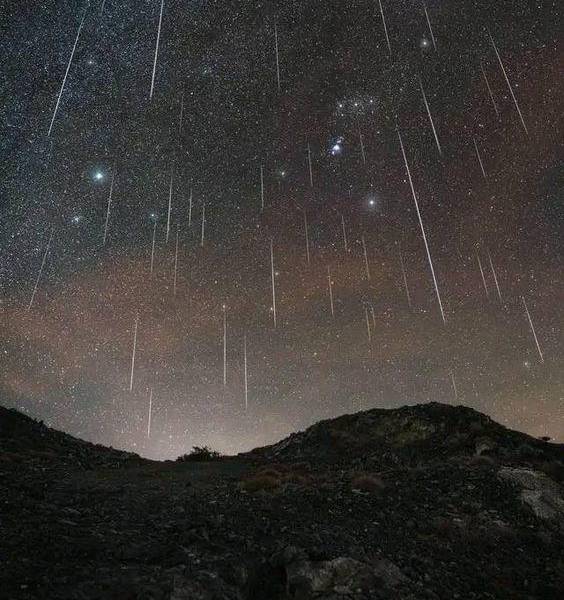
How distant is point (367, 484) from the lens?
47.2 ft

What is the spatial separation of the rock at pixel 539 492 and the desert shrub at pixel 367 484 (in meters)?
4.47

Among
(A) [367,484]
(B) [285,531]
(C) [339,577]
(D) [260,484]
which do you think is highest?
(D) [260,484]

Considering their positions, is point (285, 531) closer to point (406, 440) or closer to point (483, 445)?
point (483, 445)

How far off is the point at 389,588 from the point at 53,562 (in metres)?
6.25

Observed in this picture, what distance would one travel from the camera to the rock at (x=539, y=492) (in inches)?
529

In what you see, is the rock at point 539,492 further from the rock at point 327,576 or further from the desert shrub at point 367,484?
the rock at point 327,576

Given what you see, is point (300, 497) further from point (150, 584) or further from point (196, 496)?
point (150, 584)

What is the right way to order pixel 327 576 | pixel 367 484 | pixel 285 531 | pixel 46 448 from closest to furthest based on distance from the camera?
pixel 327 576 < pixel 285 531 < pixel 367 484 < pixel 46 448

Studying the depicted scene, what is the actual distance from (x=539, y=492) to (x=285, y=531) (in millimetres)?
9256

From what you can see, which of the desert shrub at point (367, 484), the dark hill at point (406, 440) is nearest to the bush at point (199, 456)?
the dark hill at point (406, 440)

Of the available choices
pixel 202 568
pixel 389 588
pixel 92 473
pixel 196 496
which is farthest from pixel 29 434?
pixel 389 588

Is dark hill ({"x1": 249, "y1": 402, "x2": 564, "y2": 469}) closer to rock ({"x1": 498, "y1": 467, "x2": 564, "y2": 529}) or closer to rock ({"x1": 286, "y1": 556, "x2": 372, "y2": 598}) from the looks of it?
rock ({"x1": 498, "y1": 467, "x2": 564, "y2": 529})

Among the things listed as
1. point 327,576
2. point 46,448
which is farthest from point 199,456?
point 327,576

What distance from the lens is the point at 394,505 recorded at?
42.6 ft
